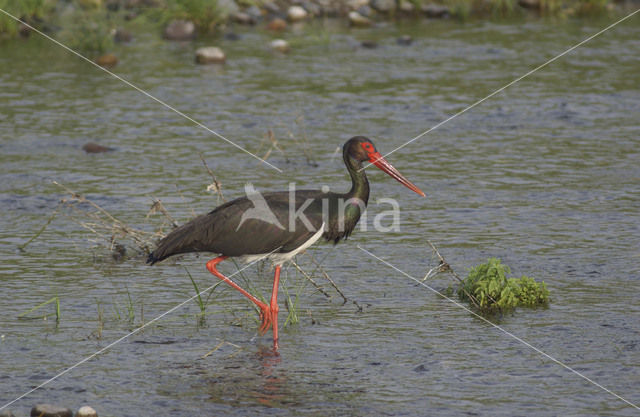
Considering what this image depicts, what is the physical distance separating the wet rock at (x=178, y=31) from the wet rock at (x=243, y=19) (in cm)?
136

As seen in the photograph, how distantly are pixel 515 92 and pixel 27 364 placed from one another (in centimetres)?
996

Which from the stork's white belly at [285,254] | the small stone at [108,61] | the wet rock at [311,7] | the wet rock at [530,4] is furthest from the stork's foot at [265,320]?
the wet rock at [530,4]

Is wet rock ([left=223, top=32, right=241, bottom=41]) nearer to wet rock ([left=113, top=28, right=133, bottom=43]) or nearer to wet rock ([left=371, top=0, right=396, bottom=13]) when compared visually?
wet rock ([left=113, top=28, right=133, bottom=43])

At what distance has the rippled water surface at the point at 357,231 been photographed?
6.40 meters

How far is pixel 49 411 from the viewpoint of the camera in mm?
5695

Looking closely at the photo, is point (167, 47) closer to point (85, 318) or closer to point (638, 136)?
point (638, 136)

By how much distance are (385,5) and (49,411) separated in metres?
16.4

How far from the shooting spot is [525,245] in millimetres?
9148

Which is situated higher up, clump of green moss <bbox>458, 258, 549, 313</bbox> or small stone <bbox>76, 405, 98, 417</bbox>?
clump of green moss <bbox>458, 258, 549, 313</bbox>

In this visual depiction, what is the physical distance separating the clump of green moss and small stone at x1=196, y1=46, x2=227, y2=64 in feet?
32.5

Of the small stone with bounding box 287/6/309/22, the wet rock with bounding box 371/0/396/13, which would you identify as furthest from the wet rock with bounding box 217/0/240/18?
the wet rock with bounding box 371/0/396/13

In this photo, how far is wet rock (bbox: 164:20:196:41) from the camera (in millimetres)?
18906

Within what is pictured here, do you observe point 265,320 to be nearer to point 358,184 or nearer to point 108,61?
point 358,184

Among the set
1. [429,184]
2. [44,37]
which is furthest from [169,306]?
[44,37]
